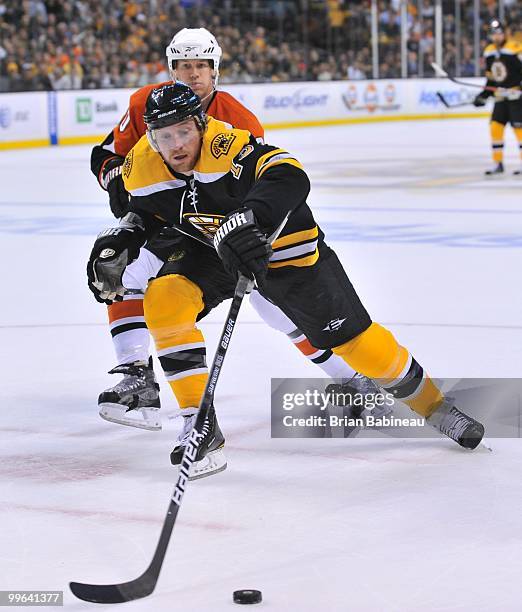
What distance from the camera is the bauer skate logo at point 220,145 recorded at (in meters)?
2.93

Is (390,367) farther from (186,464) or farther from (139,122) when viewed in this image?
(139,122)

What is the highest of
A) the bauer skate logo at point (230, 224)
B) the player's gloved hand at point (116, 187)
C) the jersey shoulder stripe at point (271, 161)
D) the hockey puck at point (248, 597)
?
the jersey shoulder stripe at point (271, 161)

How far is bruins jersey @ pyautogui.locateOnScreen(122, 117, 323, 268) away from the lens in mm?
2791

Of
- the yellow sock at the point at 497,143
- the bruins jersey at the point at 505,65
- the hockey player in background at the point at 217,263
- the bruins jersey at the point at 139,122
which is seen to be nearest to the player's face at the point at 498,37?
the bruins jersey at the point at 505,65

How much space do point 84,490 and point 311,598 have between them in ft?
2.85

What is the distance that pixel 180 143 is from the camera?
2.91m

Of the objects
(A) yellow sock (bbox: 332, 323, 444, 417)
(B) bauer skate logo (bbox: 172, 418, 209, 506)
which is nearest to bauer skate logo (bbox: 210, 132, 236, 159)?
(A) yellow sock (bbox: 332, 323, 444, 417)

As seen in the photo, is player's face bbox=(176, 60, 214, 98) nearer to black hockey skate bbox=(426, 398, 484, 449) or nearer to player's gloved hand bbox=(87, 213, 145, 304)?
player's gloved hand bbox=(87, 213, 145, 304)

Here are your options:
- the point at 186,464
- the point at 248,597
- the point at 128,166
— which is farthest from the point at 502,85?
the point at 248,597

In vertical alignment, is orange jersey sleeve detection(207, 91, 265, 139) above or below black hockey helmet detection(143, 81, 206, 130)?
below

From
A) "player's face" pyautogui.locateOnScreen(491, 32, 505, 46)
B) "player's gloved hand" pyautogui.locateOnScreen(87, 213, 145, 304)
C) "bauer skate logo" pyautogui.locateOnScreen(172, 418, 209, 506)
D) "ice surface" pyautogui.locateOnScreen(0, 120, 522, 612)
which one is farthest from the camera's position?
"player's face" pyautogui.locateOnScreen(491, 32, 505, 46)

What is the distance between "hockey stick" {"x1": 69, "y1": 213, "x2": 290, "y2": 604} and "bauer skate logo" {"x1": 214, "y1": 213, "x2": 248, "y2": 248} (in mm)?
97

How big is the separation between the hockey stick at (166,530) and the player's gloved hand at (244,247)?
0.17 ft

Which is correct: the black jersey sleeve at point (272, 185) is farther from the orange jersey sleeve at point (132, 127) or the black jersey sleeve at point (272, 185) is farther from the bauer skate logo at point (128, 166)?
the orange jersey sleeve at point (132, 127)
